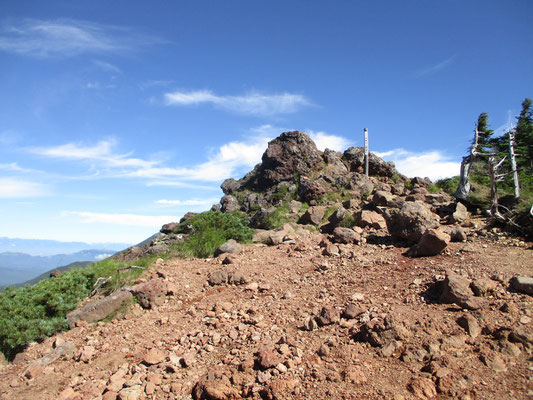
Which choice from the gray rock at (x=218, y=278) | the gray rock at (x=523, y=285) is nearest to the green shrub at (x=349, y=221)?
the gray rock at (x=218, y=278)

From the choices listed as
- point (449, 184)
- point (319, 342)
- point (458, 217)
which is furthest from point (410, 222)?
point (449, 184)

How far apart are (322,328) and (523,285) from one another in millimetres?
2869

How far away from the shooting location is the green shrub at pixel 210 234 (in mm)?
9367

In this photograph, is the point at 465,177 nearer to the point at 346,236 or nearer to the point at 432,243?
the point at 346,236

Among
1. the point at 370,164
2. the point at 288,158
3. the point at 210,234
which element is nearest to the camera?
the point at 210,234

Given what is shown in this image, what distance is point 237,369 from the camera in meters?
3.88

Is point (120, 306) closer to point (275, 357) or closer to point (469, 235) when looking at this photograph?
point (275, 357)

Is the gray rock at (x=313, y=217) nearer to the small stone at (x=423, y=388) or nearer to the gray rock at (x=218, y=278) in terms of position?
the gray rock at (x=218, y=278)

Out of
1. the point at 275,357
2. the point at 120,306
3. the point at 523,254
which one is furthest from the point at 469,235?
the point at 120,306

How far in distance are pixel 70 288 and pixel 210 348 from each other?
13.9 feet

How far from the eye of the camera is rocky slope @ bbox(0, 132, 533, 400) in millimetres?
3444

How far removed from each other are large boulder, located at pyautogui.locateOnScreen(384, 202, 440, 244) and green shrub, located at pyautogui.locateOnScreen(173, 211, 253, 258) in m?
4.63

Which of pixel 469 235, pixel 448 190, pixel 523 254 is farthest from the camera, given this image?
pixel 448 190

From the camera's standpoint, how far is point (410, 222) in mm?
7480
